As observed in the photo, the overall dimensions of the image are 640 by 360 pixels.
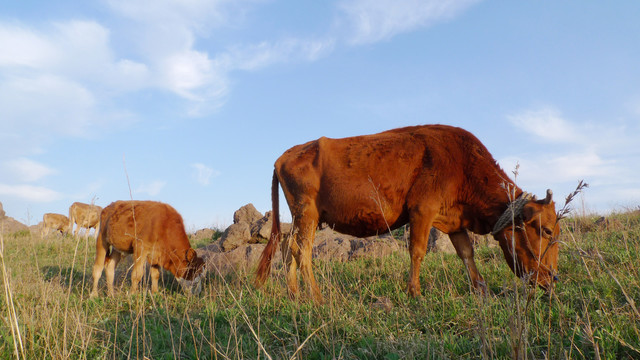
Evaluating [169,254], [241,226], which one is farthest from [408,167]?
[241,226]

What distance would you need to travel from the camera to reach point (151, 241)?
26.7 ft

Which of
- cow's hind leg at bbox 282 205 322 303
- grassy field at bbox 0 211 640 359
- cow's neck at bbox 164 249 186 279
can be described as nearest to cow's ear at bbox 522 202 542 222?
grassy field at bbox 0 211 640 359

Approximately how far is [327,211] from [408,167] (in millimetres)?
1315

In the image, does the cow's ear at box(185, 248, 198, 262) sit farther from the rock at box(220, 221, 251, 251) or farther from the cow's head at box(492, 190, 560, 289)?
the cow's head at box(492, 190, 560, 289)

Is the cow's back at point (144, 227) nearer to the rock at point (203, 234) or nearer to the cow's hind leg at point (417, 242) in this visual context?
the cow's hind leg at point (417, 242)

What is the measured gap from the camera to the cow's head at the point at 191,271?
7.67m

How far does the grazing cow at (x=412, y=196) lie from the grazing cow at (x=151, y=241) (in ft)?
8.41

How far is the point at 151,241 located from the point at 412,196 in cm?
531

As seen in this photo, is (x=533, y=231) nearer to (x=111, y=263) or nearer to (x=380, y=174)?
(x=380, y=174)

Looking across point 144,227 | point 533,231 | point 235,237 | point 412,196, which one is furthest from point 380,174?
point 235,237

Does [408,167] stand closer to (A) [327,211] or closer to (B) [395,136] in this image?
(B) [395,136]

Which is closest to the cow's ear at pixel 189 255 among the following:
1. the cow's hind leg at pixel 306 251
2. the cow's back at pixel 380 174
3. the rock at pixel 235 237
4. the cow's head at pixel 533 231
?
the cow's back at pixel 380 174

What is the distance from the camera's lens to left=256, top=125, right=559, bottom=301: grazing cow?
544 cm

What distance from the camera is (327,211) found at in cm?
602
